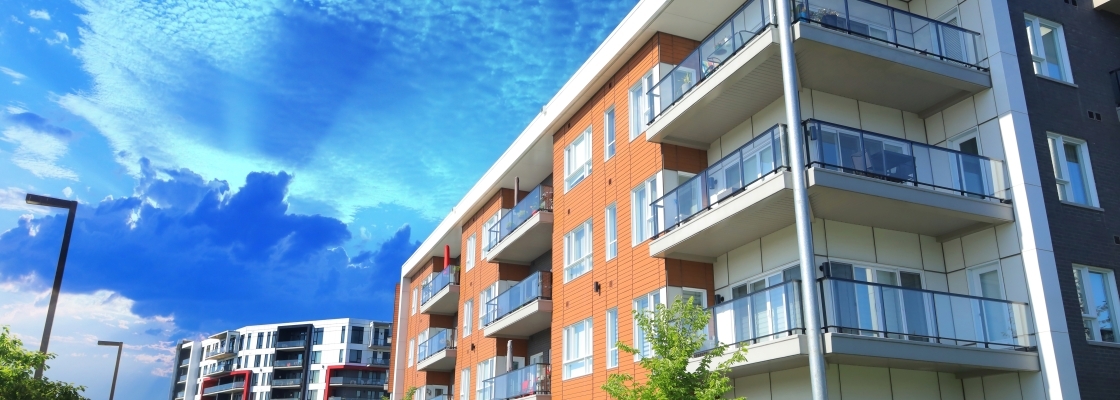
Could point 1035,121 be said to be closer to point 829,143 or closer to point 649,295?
point 829,143

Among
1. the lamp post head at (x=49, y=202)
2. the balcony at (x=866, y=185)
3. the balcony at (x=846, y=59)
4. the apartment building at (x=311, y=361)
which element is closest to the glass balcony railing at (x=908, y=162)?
the balcony at (x=866, y=185)

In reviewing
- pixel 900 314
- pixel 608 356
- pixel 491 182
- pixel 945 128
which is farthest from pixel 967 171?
pixel 491 182

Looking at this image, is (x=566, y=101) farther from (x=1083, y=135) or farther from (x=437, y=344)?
(x=437, y=344)

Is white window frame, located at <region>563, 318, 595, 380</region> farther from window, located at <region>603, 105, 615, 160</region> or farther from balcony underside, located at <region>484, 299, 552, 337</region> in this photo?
window, located at <region>603, 105, 615, 160</region>

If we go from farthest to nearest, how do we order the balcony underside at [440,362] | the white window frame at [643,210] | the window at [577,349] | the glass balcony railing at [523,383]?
the balcony underside at [440,362]
the glass balcony railing at [523,383]
the window at [577,349]
the white window frame at [643,210]

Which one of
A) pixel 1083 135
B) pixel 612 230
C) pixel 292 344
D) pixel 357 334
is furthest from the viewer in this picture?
pixel 292 344

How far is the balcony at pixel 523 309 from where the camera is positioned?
27.3m

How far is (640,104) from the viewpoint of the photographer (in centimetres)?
2330

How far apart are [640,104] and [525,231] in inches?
293

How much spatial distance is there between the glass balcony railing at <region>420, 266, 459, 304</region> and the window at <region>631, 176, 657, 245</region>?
17088mm

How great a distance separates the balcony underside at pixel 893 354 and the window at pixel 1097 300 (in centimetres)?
176

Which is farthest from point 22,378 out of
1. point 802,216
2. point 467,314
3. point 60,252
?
point 467,314

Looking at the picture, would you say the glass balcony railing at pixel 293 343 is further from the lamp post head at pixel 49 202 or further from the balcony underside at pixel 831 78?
the balcony underside at pixel 831 78

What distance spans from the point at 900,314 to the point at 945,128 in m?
4.90
